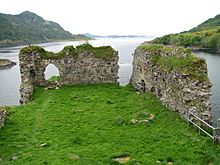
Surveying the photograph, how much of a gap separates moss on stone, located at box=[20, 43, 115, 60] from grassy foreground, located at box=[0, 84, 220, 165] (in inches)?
241

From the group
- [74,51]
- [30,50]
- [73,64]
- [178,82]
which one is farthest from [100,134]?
[30,50]

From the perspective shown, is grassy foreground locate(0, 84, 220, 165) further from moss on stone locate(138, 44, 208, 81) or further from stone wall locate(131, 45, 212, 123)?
moss on stone locate(138, 44, 208, 81)

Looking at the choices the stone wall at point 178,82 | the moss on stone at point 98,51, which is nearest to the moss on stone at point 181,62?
the stone wall at point 178,82

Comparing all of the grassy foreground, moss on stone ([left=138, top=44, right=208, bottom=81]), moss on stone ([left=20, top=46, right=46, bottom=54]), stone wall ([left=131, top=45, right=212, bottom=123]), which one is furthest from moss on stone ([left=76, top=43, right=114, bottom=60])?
the grassy foreground

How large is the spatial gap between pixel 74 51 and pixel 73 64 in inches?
43.7

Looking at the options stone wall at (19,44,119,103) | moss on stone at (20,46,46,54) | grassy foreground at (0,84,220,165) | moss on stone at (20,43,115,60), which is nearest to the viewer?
grassy foreground at (0,84,220,165)

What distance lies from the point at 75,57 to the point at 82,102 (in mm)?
7014

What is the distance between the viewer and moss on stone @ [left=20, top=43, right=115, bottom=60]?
104 ft

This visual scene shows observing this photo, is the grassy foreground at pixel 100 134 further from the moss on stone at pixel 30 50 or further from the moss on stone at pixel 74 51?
the moss on stone at pixel 30 50

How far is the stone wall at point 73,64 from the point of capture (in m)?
31.4

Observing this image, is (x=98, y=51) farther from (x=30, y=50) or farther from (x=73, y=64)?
(x=30, y=50)

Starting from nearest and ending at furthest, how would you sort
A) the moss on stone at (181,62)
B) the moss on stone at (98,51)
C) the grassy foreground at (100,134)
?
the grassy foreground at (100,134)
the moss on stone at (181,62)
the moss on stone at (98,51)

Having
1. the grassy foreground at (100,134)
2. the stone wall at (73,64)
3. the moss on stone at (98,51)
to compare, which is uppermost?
the moss on stone at (98,51)

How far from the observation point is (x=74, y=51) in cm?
3183
